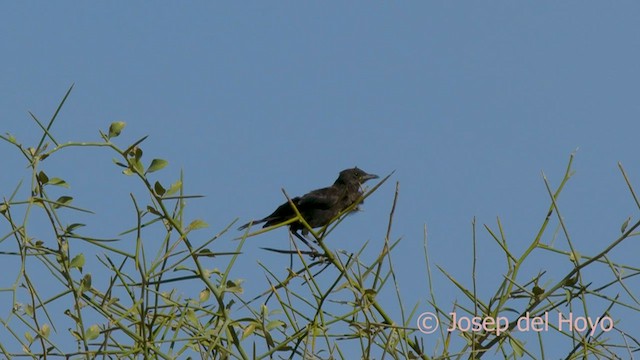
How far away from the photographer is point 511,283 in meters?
2.98

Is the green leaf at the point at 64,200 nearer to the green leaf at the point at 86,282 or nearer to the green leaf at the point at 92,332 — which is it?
the green leaf at the point at 86,282

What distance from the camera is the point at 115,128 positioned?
285 cm

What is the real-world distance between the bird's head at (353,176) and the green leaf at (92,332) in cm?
455

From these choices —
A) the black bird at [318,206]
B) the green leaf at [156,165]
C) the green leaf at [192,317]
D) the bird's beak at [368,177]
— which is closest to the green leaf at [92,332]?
the green leaf at [192,317]

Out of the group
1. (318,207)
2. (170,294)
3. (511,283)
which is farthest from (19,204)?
(318,207)

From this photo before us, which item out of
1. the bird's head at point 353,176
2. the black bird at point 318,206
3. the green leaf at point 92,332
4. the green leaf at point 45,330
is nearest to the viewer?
the green leaf at point 92,332

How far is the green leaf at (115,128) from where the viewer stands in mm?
2838

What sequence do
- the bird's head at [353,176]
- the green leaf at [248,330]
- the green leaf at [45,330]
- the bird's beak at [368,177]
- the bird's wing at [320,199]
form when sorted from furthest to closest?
the bird's beak at [368,177] → the bird's head at [353,176] → the bird's wing at [320,199] → the green leaf at [45,330] → the green leaf at [248,330]

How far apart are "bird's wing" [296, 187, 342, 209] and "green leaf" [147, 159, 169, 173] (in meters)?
3.89

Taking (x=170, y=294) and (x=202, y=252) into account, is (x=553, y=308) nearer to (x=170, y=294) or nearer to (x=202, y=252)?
(x=202, y=252)

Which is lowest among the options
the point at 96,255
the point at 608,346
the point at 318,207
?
the point at 608,346

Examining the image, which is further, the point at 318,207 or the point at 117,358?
the point at 318,207

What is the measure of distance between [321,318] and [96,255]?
73 centimetres

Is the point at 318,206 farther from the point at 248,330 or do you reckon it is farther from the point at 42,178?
the point at 42,178
